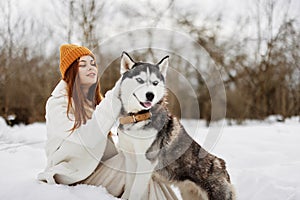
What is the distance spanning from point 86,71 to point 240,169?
242 centimetres

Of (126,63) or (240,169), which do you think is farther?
(240,169)

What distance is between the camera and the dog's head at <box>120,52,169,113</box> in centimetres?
241

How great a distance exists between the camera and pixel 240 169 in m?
3.94

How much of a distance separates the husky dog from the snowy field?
38 cm

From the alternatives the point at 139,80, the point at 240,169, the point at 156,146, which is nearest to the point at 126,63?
the point at 139,80

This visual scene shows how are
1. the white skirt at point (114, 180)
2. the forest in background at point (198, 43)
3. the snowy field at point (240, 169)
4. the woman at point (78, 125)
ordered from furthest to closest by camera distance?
the forest in background at point (198, 43) < the white skirt at point (114, 180) < the woman at point (78, 125) < the snowy field at point (240, 169)

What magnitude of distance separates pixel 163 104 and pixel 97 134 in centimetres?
65

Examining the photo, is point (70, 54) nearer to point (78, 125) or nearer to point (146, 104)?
point (78, 125)

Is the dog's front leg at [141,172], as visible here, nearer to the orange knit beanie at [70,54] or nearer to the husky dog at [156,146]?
the husky dog at [156,146]

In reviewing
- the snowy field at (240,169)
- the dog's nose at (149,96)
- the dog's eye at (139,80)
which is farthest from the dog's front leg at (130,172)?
the dog's eye at (139,80)

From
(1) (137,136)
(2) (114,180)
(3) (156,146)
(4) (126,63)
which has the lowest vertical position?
(2) (114,180)

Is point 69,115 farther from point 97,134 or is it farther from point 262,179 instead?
point 262,179

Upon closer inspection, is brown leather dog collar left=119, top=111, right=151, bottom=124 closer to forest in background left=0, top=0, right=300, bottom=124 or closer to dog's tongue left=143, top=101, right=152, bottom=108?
dog's tongue left=143, top=101, right=152, bottom=108

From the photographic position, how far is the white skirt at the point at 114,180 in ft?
8.52
